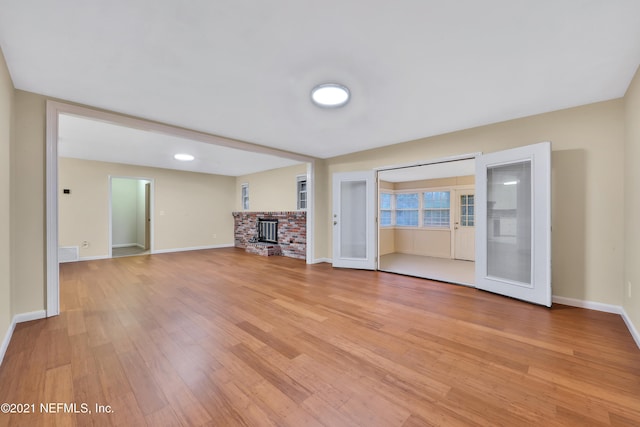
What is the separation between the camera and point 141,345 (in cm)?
204

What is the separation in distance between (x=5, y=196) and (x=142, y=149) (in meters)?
3.29

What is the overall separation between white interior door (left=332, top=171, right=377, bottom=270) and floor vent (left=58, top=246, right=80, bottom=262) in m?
5.93

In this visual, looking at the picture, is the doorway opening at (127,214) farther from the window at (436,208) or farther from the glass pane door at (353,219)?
the window at (436,208)

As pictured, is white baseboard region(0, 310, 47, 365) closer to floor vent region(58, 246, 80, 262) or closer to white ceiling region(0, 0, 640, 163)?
white ceiling region(0, 0, 640, 163)

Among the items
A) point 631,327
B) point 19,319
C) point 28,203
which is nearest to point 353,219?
point 631,327

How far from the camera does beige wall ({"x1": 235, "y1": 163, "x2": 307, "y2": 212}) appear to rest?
22.4ft

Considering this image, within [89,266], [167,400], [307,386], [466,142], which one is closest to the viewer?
[167,400]

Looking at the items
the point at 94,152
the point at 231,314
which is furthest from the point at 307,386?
the point at 94,152

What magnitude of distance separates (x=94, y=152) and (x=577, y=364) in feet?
25.5

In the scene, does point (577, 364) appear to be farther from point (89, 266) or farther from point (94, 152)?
point (94, 152)

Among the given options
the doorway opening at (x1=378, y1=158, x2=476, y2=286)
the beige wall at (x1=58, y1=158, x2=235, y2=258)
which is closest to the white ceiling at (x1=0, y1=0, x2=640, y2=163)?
the doorway opening at (x1=378, y1=158, x2=476, y2=286)

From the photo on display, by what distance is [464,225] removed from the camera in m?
6.25

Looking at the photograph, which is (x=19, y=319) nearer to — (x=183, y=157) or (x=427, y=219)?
(x=183, y=157)

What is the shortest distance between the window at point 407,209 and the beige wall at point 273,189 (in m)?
3.00
